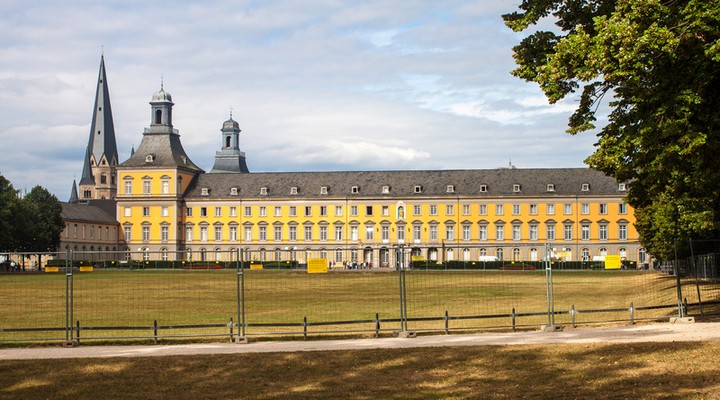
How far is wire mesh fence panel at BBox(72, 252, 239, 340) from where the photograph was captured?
23906mm

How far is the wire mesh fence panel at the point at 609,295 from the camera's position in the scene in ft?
96.5

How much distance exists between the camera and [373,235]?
131 metres

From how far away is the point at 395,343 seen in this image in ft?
68.0

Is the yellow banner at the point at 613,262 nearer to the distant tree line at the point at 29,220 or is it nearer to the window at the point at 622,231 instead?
the distant tree line at the point at 29,220

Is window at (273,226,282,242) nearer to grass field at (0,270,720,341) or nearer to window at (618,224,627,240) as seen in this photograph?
window at (618,224,627,240)

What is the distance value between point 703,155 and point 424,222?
10813cm

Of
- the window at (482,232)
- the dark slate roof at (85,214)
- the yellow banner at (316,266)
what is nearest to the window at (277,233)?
the window at (482,232)

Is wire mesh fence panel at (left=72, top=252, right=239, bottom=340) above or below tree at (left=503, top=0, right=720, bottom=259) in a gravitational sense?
below

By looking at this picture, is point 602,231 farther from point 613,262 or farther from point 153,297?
point 153,297

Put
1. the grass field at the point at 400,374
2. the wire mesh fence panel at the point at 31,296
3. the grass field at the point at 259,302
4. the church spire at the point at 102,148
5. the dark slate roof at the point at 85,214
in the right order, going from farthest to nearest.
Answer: the church spire at the point at 102,148 → the dark slate roof at the point at 85,214 → the wire mesh fence panel at the point at 31,296 → the grass field at the point at 259,302 → the grass field at the point at 400,374

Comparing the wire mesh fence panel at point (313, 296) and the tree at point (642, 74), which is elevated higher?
the tree at point (642, 74)

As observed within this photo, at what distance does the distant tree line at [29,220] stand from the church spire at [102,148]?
56.3 m

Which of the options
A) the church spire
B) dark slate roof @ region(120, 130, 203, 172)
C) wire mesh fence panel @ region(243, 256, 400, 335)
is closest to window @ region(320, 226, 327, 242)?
dark slate roof @ region(120, 130, 203, 172)

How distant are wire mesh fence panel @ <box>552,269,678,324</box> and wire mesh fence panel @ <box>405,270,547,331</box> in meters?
1.77
